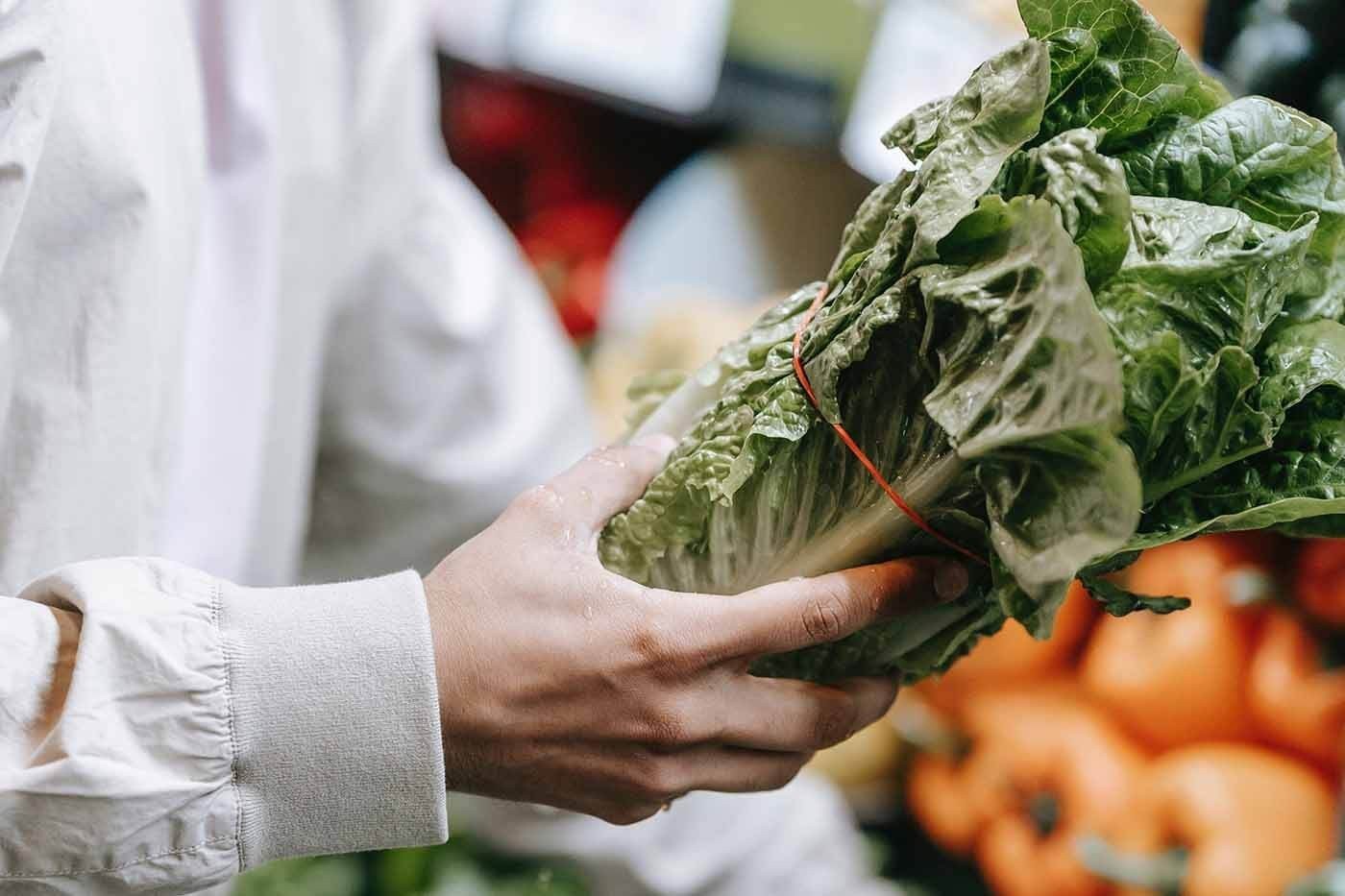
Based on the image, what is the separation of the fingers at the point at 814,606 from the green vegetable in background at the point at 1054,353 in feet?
0.17

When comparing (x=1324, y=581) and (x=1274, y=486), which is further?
(x=1324, y=581)

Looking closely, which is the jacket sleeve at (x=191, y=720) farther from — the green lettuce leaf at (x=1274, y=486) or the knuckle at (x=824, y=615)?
the green lettuce leaf at (x=1274, y=486)

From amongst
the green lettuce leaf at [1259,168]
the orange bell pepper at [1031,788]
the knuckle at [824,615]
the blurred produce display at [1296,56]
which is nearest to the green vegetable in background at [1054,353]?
the green lettuce leaf at [1259,168]

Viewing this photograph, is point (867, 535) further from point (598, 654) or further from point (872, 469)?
Result: point (598, 654)

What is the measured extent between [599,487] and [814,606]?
0.24m

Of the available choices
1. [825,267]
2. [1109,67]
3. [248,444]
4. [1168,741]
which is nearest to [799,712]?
[1109,67]

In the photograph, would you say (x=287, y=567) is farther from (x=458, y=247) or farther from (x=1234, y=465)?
(x=1234, y=465)

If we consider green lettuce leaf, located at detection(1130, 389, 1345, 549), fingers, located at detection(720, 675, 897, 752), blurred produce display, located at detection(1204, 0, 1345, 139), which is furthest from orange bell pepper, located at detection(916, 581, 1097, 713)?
green lettuce leaf, located at detection(1130, 389, 1345, 549)

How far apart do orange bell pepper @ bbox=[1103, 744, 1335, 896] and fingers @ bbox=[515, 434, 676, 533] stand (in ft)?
4.09

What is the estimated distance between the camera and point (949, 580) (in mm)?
1094

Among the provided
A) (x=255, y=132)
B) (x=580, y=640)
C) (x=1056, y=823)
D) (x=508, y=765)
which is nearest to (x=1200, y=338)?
(x=580, y=640)

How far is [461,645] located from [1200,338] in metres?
0.68

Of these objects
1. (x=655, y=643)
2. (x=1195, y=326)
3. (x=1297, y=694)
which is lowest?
(x=1297, y=694)

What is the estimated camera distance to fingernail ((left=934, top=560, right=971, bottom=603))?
109cm
